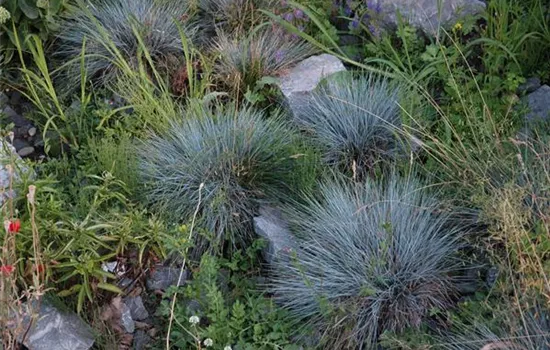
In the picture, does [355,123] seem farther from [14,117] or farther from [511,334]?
[14,117]

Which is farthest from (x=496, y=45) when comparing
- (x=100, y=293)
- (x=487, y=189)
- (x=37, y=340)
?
(x=37, y=340)

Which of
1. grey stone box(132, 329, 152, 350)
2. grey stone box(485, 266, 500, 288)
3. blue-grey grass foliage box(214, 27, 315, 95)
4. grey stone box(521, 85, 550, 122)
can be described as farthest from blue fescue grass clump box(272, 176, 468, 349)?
blue-grey grass foliage box(214, 27, 315, 95)

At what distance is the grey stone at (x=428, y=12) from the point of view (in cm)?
523

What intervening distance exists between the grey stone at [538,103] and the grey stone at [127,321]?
92.5 inches

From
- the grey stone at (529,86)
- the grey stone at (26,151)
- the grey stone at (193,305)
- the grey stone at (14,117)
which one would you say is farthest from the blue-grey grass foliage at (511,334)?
the grey stone at (14,117)

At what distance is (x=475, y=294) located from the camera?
12.2 feet

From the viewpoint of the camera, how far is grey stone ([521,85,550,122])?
4.68 m

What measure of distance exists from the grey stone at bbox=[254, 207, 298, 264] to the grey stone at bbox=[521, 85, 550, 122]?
4.99ft

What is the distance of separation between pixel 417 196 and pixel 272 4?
197cm

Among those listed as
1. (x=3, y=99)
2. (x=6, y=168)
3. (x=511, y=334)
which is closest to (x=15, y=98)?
(x=3, y=99)

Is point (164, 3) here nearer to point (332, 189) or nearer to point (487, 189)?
point (332, 189)

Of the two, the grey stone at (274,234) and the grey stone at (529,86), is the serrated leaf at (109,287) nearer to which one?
the grey stone at (274,234)

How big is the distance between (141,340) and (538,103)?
2.55m

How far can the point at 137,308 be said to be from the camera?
12.9ft
